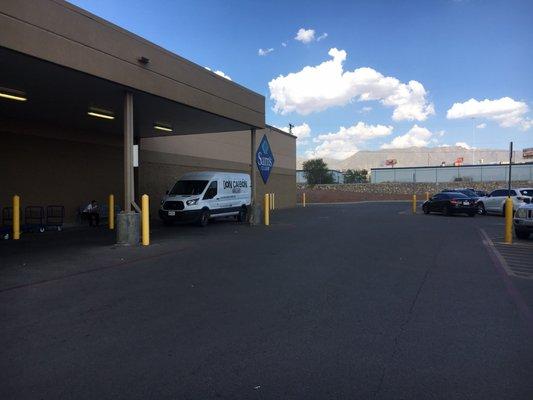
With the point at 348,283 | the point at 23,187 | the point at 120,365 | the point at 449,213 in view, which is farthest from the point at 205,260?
the point at 449,213

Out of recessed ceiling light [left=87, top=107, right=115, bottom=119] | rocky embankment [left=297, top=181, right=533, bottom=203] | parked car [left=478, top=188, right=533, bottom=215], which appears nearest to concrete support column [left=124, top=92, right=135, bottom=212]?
recessed ceiling light [left=87, top=107, right=115, bottom=119]

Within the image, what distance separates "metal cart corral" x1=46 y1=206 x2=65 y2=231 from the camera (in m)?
17.2

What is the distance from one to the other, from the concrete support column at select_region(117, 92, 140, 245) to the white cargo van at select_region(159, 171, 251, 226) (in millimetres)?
5690

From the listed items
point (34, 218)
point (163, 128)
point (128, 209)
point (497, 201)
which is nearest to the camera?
point (128, 209)

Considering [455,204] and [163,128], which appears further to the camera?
[455,204]

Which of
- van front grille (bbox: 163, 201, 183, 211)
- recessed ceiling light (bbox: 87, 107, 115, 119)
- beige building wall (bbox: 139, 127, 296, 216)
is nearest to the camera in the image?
recessed ceiling light (bbox: 87, 107, 115, 119)

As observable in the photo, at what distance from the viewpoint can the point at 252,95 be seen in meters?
18.9

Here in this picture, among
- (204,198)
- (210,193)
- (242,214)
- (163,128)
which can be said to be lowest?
(242,214)

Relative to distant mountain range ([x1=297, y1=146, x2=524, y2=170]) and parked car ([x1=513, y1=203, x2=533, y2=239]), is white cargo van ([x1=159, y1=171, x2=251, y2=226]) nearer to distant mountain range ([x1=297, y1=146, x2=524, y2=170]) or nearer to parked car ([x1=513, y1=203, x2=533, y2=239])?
parked car ([x1=513, y1=203, x2=533, y2=239])

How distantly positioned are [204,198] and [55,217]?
573 centimetres

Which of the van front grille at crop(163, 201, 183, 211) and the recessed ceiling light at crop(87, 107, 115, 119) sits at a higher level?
the recessed ceiling light at crop(87, 107, 115, 119)

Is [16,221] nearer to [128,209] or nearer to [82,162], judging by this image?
[128,209]

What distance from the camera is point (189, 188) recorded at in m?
19.8

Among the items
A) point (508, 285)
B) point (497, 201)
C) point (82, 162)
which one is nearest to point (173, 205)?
point (82, 162)
